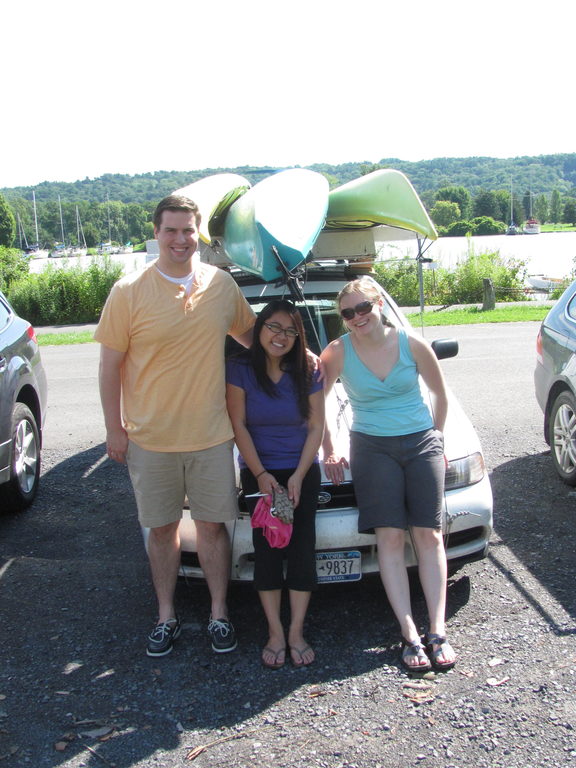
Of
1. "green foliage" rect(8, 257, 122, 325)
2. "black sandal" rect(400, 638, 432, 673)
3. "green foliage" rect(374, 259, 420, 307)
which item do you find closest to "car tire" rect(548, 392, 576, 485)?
"black sandal" rect(400, 638, 432, 673)

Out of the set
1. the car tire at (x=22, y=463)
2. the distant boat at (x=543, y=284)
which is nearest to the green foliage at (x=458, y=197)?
the distant boat at (x=543, y=284)

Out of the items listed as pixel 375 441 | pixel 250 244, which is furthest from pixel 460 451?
pixel 250 244

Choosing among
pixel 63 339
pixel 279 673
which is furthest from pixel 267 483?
pixel 63 339

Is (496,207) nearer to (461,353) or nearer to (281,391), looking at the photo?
(461,353)

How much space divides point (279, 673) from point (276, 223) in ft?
7.41

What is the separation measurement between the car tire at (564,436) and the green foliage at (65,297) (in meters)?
21.0

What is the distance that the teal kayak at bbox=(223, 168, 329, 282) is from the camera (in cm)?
382

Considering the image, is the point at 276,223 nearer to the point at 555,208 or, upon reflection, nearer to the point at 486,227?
the point at 486,227

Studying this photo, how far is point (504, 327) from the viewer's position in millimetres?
15180

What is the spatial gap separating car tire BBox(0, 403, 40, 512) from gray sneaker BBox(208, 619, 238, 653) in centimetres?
243

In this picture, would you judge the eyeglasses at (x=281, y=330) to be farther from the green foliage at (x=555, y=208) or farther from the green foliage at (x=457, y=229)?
the green foliage at (x=555, y=208)

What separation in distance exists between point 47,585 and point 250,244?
2393 mm

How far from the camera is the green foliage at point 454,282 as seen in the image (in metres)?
25.0

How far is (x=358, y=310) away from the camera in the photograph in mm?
3705
